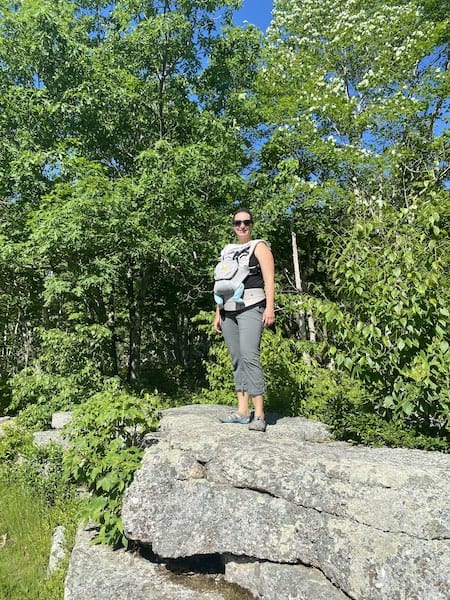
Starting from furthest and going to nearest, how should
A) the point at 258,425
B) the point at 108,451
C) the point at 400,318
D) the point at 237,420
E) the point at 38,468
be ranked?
the point at 38,468, the point at 237,420, the point at 258,425, the point at 108,451, the point at 400,318

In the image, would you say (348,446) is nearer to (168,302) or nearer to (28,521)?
(28,521)

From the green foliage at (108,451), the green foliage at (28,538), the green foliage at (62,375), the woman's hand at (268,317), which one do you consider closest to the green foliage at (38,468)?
the green foliage at (28,538)

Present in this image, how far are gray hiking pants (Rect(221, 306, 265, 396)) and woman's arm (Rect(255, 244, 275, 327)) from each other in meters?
0.10

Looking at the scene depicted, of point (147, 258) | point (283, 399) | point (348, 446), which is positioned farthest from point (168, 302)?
point (348, 446)

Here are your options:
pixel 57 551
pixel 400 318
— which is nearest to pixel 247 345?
pixel 400 318

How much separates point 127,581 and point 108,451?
863 millimetres

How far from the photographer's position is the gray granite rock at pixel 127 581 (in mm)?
2674

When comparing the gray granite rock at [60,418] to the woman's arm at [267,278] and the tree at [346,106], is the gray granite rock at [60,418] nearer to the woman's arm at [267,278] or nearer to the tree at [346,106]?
the woman's arm at [267,278]

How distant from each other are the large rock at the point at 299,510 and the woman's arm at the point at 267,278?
88cm

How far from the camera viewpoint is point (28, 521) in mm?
4062

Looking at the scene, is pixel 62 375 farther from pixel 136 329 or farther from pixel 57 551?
pixel 136 329

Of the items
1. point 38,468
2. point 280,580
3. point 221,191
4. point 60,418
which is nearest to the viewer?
point 280,580

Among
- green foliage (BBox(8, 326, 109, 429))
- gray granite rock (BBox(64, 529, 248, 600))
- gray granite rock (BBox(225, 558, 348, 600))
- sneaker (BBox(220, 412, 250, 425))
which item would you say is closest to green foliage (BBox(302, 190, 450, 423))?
sneaker (BBox(220, 412, 250, 425))

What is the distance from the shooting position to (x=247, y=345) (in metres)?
3.66
